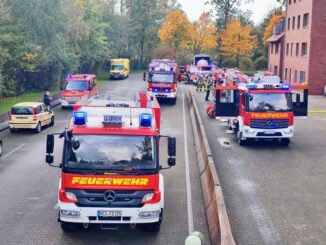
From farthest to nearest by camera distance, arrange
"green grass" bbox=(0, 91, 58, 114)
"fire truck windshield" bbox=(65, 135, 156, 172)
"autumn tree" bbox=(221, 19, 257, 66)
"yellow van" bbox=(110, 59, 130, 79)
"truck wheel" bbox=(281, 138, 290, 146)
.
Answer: "autumn tree" bbox=(221, 19, 257, 66) < "yellow van" bbox=(110, 59, 130, 79) < "green grass" bbox=(0, 91, 58, 114) < "truck wheel" bbox=(281, 138, 290, 146) < "fire truck windshield" bbox=(65, 135, 156, 172)

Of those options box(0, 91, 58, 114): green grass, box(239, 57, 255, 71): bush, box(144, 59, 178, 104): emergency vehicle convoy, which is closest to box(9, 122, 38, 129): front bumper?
box(0, 91, 58, 114): green grass

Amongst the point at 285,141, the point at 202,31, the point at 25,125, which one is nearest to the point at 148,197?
the point at 285,141

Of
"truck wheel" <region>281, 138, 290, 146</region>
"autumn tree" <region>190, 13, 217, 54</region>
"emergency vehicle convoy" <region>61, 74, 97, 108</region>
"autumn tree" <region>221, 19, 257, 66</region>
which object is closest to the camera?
"truck wheel" <region>281, 138, 290, 146</region>

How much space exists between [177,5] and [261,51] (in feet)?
105

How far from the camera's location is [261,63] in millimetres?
73250

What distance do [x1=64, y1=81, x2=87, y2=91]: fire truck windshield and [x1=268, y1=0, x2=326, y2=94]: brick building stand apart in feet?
65.3

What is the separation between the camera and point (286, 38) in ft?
178

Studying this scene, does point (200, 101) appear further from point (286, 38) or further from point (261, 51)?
point (261, 51)

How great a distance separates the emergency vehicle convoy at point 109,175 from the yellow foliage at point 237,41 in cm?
5991

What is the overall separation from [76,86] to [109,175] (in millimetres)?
26282

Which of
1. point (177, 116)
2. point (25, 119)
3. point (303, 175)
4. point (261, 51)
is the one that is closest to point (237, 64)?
point (261, 51)

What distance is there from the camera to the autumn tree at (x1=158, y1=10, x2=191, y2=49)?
77.1 metres

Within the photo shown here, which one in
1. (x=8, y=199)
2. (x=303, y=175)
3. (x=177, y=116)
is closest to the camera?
(x=8, y=199)

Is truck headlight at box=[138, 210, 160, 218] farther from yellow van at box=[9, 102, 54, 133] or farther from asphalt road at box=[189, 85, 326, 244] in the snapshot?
yellow van at box=[9, 102, 54, 133]
